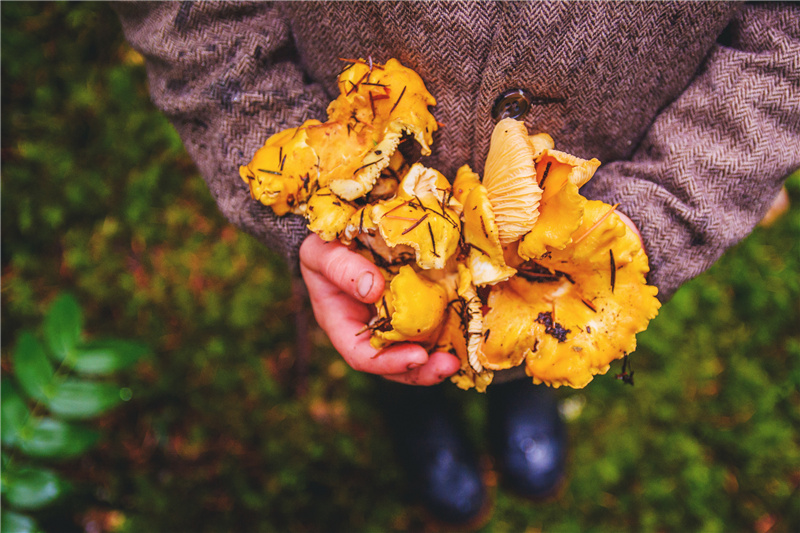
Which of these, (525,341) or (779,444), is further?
(779,444)

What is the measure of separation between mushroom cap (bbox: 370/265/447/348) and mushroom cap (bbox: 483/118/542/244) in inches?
10.2

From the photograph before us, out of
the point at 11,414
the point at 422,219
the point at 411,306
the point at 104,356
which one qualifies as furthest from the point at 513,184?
the point at 11,414

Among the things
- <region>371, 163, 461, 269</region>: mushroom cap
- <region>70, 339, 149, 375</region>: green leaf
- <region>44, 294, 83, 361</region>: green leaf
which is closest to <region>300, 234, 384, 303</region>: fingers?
<region>371, 163, 461, 269</region>: mushroom cap

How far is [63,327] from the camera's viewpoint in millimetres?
2352

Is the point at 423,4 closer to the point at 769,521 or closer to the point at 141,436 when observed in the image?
the point at 141,436

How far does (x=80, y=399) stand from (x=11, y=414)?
293 millimetres

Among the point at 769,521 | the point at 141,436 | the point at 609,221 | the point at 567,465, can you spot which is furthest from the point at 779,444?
the point at 141,436

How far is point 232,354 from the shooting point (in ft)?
10.6

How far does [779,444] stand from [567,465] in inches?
54.4

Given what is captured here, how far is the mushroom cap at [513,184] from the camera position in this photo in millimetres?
1297

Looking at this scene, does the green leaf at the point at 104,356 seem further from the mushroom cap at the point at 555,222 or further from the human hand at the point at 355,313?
the mushroom cap at the point at 555,222

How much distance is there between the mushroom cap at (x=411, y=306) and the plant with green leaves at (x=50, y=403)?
1.64 metres

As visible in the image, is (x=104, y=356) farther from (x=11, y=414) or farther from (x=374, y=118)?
(x=374, y=118)

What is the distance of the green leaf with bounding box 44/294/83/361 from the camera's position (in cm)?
231
